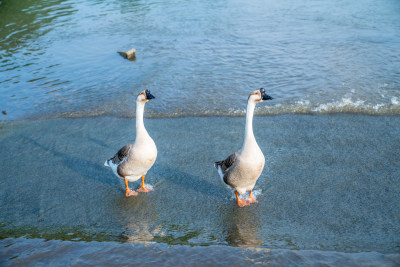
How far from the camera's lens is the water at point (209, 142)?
4.84 m

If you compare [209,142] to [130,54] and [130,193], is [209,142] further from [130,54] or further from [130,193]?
[130,54]

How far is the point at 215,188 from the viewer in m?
6.21

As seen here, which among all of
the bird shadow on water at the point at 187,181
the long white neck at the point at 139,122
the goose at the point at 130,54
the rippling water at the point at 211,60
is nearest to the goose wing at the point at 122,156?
the long white neck at the point at 139,122

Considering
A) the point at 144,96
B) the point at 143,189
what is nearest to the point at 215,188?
the point at 143,189

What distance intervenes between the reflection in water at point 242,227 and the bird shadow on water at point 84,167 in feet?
8.42

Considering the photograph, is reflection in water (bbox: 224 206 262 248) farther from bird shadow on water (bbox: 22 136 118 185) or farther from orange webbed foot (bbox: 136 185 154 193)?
bird shadow on water (bbox: 22 136 118 185)

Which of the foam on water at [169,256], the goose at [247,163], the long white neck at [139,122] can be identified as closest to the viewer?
the foam on water at [169,256]

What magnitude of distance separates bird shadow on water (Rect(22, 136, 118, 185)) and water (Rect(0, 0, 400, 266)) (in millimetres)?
40

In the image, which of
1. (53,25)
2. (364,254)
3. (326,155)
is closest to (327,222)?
(364,254)

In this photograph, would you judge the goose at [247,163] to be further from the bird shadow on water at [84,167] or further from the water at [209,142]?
the bird shadow on water at [84,167]

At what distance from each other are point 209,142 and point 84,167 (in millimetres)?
2799

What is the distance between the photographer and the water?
4.84 m

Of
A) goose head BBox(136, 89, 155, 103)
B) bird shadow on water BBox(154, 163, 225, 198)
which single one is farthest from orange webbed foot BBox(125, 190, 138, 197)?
goose head BBox(136, 89, 155, 103)

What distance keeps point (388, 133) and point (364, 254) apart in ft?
13.0
